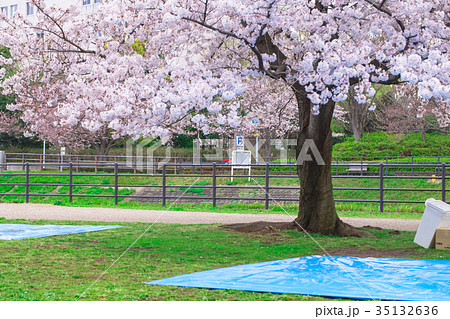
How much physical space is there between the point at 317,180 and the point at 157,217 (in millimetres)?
4973

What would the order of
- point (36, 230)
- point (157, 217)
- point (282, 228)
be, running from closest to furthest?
point (36, 230) → point (282, 228) → point (157, 217)

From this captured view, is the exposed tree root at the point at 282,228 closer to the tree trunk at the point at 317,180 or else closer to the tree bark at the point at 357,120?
the tree trunk at the point at 317,180

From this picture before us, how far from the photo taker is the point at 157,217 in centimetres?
1430

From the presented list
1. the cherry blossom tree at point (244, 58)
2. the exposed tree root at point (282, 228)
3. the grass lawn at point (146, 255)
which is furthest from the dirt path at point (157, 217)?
the cherry blossom tree at point (244, 58)

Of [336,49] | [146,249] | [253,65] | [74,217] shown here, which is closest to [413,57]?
[336,49]

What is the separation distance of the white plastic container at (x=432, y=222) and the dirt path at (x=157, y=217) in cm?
284

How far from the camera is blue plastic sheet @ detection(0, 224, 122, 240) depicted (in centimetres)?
1029

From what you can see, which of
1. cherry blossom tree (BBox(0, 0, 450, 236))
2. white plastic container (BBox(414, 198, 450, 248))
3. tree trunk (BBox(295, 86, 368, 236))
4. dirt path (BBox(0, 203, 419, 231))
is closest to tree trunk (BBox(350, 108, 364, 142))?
dirt path (BBox(0, 203, 419, 231))

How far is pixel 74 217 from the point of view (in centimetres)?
1413

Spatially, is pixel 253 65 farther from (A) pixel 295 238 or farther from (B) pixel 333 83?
(A) pixel 295 238

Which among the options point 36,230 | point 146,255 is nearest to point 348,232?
point 146,255

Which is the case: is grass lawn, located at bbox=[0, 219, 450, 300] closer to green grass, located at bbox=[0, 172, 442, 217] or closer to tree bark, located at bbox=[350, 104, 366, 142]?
green grass, located at bbox=[0, 172, 442, 217]

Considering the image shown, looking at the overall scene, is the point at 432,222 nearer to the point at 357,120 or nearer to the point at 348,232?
the point at 348,232

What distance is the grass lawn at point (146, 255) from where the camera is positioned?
5535 mm
